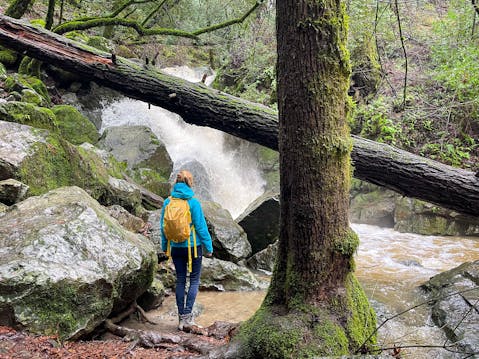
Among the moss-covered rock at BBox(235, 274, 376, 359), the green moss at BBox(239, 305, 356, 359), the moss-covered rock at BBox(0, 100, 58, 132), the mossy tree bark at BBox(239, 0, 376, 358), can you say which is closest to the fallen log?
the mossy tree bark at BBox(239, 0, 376, 358)

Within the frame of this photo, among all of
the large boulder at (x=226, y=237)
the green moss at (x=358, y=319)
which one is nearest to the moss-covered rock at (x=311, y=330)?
the green moss at (x=358, y=319)

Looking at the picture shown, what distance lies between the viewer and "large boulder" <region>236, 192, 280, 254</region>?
7.97m

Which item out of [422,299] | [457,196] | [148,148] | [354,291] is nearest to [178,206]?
[354,291]

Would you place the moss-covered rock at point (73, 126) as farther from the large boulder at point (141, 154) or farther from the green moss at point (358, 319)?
the green moss at point (358, 319)

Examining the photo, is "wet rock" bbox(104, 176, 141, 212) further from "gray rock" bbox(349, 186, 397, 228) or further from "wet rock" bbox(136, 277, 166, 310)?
"gray rock" bbox(349, 186, 397, 228)

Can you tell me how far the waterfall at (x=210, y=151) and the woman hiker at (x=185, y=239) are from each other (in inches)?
292

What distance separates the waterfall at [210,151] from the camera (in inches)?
493

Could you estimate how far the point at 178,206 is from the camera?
163 inches

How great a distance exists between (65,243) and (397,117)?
1122cm

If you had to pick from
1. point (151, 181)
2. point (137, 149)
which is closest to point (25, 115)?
point (151, 181)

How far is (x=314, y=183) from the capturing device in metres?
2.45

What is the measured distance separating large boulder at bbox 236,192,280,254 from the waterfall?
3735 mm

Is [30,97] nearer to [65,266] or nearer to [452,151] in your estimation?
[65,266]

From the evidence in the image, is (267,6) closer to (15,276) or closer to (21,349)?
(15,276)
